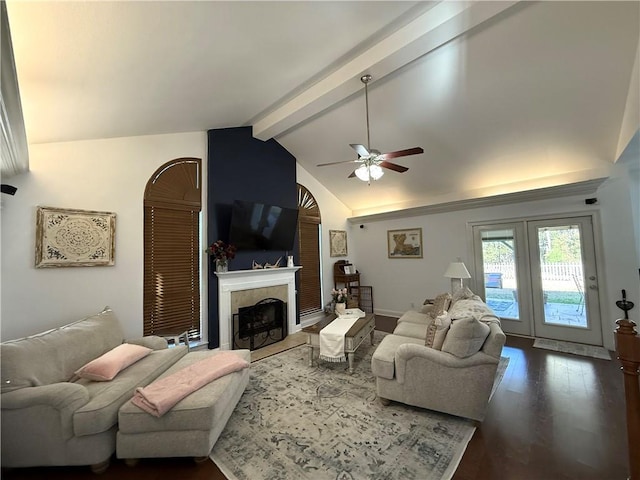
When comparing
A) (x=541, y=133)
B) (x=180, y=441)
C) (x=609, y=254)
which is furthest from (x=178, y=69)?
(x=609, y=254)

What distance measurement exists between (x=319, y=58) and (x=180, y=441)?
368cm

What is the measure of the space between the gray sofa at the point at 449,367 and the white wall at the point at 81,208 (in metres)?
3.14

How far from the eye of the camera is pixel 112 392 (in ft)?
6.40

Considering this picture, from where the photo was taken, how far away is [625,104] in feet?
9.63

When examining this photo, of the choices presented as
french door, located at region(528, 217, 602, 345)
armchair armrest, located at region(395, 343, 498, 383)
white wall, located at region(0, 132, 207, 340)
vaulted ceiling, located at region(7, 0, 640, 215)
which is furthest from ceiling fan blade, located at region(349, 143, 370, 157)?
french door, located at region(528, 217, 602, 345)

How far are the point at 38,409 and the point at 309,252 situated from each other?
4310mm

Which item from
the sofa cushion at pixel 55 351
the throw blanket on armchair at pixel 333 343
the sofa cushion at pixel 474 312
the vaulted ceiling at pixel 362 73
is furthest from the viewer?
the throw blanket on armchair at pixel 333 343

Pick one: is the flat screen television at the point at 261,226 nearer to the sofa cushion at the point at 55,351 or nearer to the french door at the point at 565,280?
the sofa cushion at the point at 55,351

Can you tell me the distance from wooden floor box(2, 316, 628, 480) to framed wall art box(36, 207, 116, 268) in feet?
6.18

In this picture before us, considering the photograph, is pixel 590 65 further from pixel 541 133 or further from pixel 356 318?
pixel 356 318

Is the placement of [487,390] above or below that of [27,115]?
below

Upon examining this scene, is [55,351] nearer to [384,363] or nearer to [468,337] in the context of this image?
[384,363]

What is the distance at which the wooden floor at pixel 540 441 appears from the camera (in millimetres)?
1766

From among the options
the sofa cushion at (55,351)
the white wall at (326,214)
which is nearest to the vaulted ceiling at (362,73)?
the white wall at (326,214)
